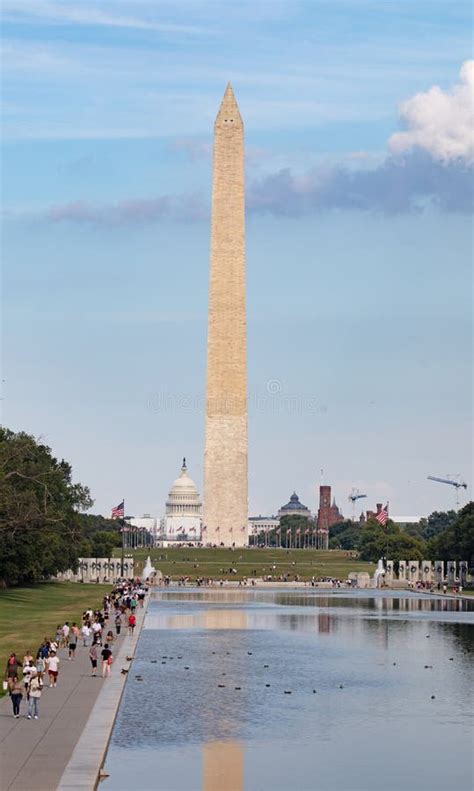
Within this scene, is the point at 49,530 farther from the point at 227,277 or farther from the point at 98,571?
the point at 227,277

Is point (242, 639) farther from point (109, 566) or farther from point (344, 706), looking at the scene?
point (109, 566)

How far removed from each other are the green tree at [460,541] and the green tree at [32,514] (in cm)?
2925

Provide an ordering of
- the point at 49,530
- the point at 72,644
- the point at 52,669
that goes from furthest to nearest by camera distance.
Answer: the point at 49,530 < the point at 72,644 < the point at 52,669

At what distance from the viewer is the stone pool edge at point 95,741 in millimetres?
24312

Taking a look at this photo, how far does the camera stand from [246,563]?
129250 mm

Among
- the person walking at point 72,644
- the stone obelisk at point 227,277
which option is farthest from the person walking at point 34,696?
the stone obelisk at point 227,277

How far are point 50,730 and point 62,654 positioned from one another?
18280 millimetres

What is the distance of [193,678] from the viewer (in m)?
41.1

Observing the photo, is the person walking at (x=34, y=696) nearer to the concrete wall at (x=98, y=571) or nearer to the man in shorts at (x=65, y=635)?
the man in shorts at (x=65, y=635)

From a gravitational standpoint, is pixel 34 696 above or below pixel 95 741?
above

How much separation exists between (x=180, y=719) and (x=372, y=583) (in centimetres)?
8657

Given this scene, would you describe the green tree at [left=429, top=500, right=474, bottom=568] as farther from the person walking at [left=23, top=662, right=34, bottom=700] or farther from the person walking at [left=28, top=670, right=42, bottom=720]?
the person walking at [left=28, top=670, right=42, bottom=720]

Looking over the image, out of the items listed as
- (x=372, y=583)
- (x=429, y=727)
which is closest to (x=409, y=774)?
(x=429, y=727)

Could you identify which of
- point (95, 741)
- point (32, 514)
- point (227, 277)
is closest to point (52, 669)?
point (95, 741)
